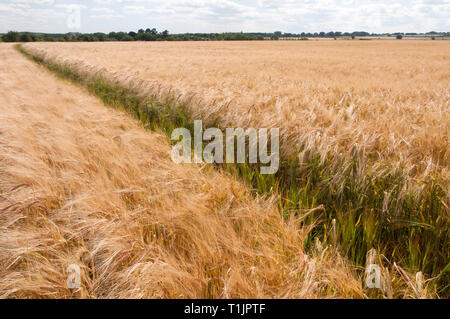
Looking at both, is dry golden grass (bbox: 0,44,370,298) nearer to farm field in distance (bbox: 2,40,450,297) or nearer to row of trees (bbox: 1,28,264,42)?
farm field in distance (bbox: 2,40,450,297)

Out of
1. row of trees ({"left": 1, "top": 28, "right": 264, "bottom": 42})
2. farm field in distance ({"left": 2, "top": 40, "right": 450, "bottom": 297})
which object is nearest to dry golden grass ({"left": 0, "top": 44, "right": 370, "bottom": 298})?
farm field in distance ({"left": 2, "top": 40, "right": 450, "bottom": 297})

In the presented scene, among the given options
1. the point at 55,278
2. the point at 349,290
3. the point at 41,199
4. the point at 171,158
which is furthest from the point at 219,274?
the point at 171,158

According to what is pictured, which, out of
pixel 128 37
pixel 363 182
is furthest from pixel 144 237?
pixel 128 37

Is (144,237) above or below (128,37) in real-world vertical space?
below

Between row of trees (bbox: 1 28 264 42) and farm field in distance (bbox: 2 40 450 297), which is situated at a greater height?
row of trees (bbox: 1 28 264 42)

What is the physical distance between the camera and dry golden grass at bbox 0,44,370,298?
3.63ft

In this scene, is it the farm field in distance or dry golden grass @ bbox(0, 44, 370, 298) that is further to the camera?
the farm field in distance

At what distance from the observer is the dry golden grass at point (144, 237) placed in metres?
1.11

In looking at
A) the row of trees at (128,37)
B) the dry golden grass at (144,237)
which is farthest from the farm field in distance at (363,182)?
the row of trees at (128,37)

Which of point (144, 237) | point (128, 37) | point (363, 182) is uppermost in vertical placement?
point (128, 37)

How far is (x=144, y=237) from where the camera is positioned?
145 cm

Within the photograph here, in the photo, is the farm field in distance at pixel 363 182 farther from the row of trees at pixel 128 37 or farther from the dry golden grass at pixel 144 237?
the row of trees at pixel 128 37

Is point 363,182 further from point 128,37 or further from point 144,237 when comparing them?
point 128,37

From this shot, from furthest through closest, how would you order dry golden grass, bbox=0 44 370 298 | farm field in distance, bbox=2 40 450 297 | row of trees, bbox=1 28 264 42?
row of trees, bbox=1 28 264 42
farm field in distance, bbox=2 40 450 297
dry golden grass, bbox=0 44 370 298
